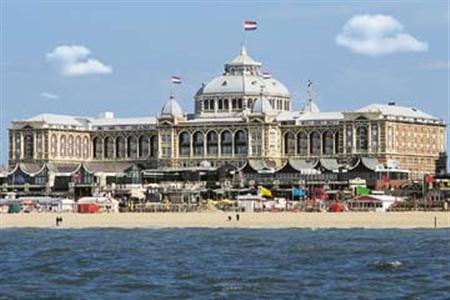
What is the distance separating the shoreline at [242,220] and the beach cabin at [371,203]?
34.1 ft

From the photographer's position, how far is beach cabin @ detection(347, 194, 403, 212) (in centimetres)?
14966

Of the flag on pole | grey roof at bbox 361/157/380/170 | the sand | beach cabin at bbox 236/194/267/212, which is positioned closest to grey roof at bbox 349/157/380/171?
grey roof at bbox 361/157/380/170

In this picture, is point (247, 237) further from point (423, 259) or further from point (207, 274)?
point (207, 274)

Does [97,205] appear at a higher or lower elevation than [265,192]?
lower

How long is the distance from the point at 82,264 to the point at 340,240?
24.4 meters

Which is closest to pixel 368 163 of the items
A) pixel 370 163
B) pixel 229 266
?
pixel 370 163

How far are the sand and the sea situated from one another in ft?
60.7

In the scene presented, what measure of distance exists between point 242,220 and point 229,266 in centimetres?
6283

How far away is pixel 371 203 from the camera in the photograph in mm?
151750

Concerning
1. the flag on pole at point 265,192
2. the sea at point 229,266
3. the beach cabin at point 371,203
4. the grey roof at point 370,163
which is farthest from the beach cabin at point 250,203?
the sea at point 229,266

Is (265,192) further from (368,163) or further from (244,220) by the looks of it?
(244,220)

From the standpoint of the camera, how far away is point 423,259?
7369cm

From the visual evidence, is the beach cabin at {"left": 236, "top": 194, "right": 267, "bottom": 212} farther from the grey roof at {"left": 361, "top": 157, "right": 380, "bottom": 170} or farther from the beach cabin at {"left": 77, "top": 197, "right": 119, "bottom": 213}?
the grey roof at {"left": 361, "top": 157, "right": 380, "bottom": 170}

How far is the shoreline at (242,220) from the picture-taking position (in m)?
123
